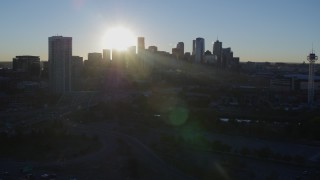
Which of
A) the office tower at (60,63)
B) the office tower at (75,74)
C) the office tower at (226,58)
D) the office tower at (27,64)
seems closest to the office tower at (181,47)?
the office tower at (226,58)

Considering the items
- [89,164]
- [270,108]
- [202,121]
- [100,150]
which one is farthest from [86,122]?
[270,108]

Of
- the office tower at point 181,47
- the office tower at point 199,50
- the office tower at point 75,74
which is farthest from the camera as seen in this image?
the office tower at point 181,47

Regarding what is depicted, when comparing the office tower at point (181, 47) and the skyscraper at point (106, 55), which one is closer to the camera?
the skyscraper at point (106, 55)

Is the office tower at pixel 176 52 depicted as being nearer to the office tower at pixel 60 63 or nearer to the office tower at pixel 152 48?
the office tower at pixel 152 48

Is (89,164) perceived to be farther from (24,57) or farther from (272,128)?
(24,57)

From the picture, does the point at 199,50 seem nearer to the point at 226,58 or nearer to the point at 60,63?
the point at 226,58

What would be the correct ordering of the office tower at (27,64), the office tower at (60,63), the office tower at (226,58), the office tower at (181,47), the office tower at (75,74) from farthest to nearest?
the office tower at (181,47), the office tower at (226,58), the office tower at (27,64), the office tower at (75,74), the office tower at (60,63)
